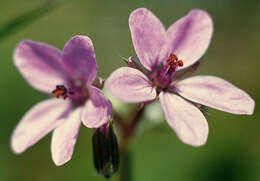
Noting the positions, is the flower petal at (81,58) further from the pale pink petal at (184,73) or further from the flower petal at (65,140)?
the pale pink petal at (184,73)

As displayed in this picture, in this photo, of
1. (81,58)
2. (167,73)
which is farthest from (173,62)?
(81,58)

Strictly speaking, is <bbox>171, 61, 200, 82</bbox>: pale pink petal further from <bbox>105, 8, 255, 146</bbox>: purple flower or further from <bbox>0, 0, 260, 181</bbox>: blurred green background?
<bbox>0, 0, 260, 181</bbox>: blurred green background

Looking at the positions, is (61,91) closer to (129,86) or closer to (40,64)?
(40,64)

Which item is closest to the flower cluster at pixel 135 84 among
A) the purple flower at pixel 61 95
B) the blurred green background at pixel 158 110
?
the purple flower at pixel 61 95

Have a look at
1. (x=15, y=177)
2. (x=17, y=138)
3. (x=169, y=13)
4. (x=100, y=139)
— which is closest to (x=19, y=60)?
(x=17, y=138)

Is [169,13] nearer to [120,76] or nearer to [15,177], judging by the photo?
[15,177]

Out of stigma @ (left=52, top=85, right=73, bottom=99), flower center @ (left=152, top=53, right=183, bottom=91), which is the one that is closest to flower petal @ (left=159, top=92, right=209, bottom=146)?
flower center @ (left=152, top=53, right=183, bottom=91)

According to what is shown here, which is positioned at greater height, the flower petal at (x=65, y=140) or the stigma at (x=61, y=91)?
the stigma at (x=61, y=91)
